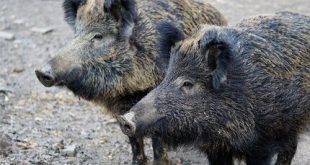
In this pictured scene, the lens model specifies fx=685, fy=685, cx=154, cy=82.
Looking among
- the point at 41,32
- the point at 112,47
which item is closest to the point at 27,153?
the point at 112,47

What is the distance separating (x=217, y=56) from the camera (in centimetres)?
543

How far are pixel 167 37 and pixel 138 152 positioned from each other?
1.35 m

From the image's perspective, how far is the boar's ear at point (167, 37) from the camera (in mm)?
6254

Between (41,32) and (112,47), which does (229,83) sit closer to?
(112,47)

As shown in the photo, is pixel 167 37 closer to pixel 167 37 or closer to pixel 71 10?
pixel 167 37

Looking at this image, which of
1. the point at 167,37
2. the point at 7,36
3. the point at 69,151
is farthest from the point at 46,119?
the point at 7,36

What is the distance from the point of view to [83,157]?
24.0 feet

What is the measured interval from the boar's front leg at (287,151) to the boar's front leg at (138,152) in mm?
1472

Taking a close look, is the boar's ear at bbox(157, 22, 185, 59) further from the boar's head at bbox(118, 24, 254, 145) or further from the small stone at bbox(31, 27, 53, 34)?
the small stone at bbox(31, 27, 53, 34)

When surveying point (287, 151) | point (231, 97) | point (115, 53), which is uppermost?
point (231, 97)

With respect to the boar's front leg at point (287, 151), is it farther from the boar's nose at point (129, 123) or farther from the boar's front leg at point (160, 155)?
the boar's nose at point (129, 123)

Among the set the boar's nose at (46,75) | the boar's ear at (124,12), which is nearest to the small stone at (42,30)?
the boar's ear at (124,12)

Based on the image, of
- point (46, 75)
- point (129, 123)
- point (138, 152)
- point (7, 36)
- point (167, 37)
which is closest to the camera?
point (129, 123)

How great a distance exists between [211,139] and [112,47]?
1.54 meters
